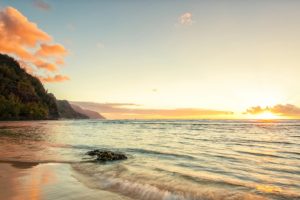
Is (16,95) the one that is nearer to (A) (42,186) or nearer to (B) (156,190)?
(A) (42,186)

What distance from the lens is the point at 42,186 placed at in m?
9.62

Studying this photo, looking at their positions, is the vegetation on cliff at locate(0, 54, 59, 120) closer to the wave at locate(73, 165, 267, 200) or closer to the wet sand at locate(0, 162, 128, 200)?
the wet sand at locate(0, 162, 128, 200)

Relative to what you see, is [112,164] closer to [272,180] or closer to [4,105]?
[272,180]

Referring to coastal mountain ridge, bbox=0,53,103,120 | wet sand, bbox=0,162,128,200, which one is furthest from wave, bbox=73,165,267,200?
coastal mountain ridge, bbox=0,53,103,120

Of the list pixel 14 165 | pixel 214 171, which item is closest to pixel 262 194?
pixel 214 171

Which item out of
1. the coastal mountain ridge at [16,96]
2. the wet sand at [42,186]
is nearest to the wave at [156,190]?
the wet sand at [42,186]

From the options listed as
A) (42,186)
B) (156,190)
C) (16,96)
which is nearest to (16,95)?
(16,96)

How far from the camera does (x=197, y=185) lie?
36.8 feet

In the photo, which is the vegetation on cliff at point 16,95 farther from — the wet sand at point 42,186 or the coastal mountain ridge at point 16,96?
the wet sand at point 42,186

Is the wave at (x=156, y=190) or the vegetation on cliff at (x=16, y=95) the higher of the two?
the vegetation on cliff at (x=16, y=95)

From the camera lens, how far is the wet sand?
8434 millimetres

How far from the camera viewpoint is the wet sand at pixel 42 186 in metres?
8.43

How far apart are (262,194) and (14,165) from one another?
41.4 feet

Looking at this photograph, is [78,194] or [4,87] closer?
[78,194]
